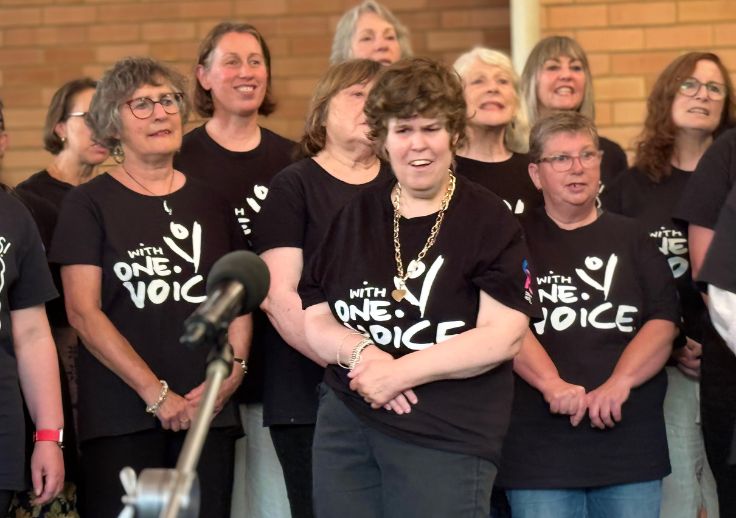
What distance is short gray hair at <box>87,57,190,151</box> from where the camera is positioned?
4.19 metres

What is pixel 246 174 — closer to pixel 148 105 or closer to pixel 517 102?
pixel 148 105

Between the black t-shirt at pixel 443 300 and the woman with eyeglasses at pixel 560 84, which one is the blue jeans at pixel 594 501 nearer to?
the black t-shirt at pixel 443 300

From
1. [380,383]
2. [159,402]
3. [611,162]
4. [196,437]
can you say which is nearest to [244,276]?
[196,437]

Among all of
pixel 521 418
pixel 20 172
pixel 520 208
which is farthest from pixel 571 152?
pixel 20 172

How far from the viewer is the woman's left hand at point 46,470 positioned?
3814 millimetres

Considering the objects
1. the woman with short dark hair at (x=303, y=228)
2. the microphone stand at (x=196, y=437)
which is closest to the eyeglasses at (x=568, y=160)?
the woman with short dark hair at (x=303, y=228)

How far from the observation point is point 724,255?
140 inches

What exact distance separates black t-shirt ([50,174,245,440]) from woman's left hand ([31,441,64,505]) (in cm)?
17

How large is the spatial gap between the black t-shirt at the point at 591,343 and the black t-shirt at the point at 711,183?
0.19 metres

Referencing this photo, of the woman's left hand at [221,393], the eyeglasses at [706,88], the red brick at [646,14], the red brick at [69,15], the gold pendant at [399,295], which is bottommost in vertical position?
the woman's left hand at [221,393]

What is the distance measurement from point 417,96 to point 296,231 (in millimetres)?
885

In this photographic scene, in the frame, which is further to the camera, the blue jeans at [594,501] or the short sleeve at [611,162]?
the short sleeve at [611,162]

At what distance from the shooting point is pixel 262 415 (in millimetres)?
4355

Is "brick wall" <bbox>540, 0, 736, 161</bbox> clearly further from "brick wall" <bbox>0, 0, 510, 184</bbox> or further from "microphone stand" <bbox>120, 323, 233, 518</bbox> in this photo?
"microphone stand" <bbox>120, 323, 233, 518</bbox>
